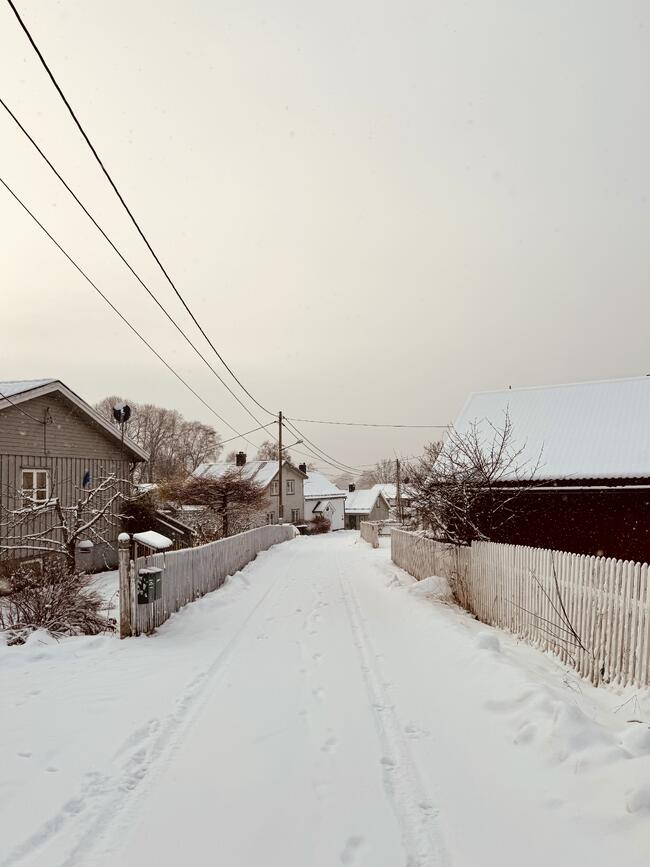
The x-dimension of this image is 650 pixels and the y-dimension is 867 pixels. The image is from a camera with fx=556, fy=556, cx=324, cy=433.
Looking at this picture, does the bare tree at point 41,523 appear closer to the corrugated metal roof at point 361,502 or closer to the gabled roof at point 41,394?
the gabled roof at point 41,394

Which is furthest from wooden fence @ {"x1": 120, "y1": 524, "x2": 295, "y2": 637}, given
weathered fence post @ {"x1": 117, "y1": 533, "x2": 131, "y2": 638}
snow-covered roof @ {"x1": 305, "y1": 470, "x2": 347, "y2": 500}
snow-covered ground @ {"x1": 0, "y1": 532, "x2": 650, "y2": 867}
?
snow-covered roof @ {"x1": 305, "y1": 470, "x2": 347, "y2": 500}

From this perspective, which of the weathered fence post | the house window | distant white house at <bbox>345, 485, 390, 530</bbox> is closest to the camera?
the weathered fence post

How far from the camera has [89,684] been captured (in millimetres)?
5938

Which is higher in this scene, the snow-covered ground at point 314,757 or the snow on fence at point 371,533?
the snow-covered ground at point 314,757

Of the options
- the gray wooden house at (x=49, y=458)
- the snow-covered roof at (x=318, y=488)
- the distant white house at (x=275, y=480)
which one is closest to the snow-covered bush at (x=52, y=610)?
the gray wooden house at (x=49, y=458)

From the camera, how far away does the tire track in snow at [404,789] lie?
123 inches

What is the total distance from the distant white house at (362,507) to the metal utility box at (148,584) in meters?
63.4

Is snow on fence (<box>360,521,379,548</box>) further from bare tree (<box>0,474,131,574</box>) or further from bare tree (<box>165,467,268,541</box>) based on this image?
bare tree (<box>0,474,131,574</box>)

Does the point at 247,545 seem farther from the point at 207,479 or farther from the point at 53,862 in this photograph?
the point at 53,862

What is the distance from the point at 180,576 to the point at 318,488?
58702 millimetres

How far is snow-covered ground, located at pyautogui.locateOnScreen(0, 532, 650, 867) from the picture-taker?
320 cm

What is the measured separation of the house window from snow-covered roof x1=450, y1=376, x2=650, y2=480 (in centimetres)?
1253

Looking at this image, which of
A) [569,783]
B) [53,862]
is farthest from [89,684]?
[569,783]

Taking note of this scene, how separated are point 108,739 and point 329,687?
2.31m
